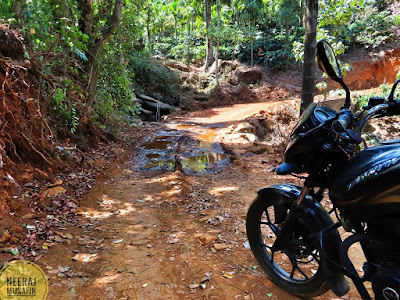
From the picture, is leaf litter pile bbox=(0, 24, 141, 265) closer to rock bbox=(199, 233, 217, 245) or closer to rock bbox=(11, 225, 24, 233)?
rock bbox=(11, 225, 24, 233)

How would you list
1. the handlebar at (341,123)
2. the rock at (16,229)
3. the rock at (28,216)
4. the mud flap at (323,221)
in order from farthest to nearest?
1. the rock at (28,216)
2. the rock at (16,229)
3. the mud flap at (323,221)
4. the handlebar at (341,123)

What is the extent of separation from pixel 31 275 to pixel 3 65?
136 inches

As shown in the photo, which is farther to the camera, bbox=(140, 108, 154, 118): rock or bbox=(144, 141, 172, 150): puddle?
bbox=(140, 108, 154, 118): rock

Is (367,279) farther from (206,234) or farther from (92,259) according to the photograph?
(92,259)

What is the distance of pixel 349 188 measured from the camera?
1.55m

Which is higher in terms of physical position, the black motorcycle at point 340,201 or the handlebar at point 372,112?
the handlebar at point 372,112

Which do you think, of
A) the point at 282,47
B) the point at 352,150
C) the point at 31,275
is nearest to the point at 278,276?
the point at 352,150

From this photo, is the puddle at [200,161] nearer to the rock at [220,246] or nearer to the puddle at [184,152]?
the puddle at [184,152]

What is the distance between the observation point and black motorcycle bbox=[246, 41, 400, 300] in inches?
55.4

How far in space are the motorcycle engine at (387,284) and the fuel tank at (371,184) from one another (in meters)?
0.29

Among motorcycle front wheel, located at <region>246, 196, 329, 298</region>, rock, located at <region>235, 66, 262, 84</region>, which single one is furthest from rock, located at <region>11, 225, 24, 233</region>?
rock, located at <region>235, 66, 262, 84</region>

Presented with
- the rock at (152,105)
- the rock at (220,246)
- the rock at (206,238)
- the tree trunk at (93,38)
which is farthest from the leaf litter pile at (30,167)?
the rock at (152,105)

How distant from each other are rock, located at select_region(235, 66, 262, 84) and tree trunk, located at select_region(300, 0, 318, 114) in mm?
Result: 15842

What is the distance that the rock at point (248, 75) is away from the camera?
20.5 meters
